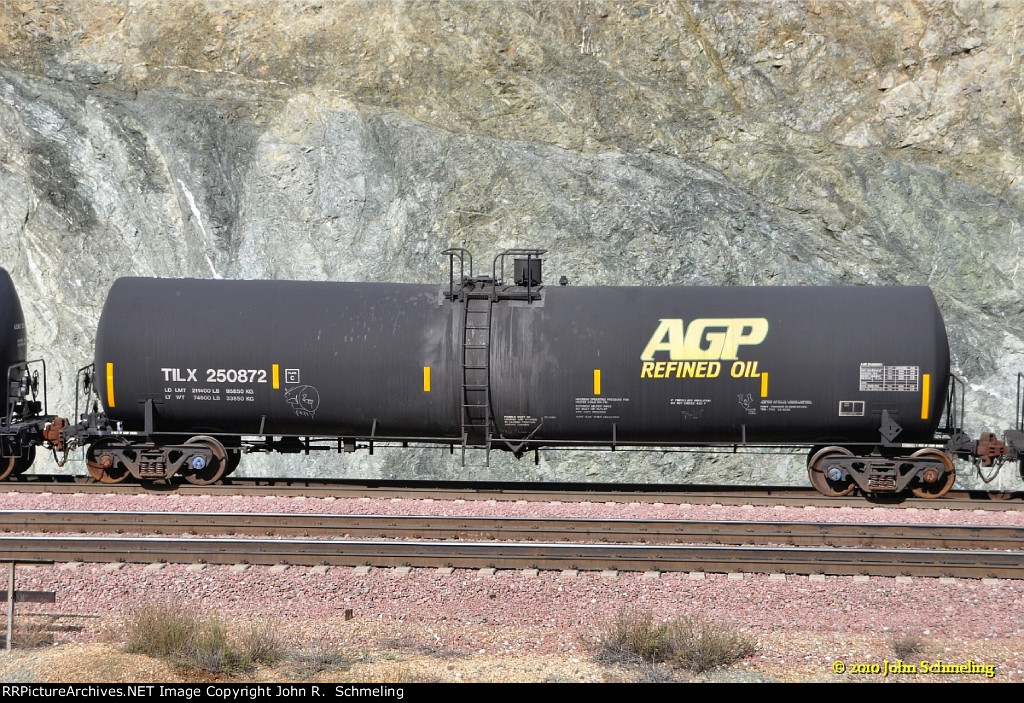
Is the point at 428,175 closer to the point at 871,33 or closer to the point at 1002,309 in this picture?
the point at 871,33

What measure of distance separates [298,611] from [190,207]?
1787 cm

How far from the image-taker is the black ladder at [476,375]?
16719 millimetres

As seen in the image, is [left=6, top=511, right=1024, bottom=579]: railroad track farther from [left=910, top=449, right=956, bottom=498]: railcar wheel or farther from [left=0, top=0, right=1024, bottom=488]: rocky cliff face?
[left=0, top=0, right=1024, bottom=488]: rocky cliff face

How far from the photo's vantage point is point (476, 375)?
16.8 metres

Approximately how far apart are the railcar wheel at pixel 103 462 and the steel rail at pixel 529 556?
4011mm

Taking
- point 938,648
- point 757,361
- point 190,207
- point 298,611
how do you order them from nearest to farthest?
point 938,648 < point 298,611 < point 757,361 < point 190,207

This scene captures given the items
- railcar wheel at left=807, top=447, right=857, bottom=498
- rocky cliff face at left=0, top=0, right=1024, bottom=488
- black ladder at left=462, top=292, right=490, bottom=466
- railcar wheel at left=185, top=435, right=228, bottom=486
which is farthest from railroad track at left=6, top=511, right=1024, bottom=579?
rocky cliff face at left=0, top=0, right=1024, bottom=488

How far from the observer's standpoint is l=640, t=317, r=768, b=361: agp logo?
54.0ft

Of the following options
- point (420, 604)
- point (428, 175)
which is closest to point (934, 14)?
point (428, 175)

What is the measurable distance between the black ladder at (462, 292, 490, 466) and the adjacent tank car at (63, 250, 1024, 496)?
0.11 feet

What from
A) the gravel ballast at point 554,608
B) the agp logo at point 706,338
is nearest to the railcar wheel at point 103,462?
the gravel ballast at point 554,608

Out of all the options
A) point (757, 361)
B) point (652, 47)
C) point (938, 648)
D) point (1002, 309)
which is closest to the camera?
point (938, 648)

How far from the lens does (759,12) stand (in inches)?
1176

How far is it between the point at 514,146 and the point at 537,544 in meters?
16.4
